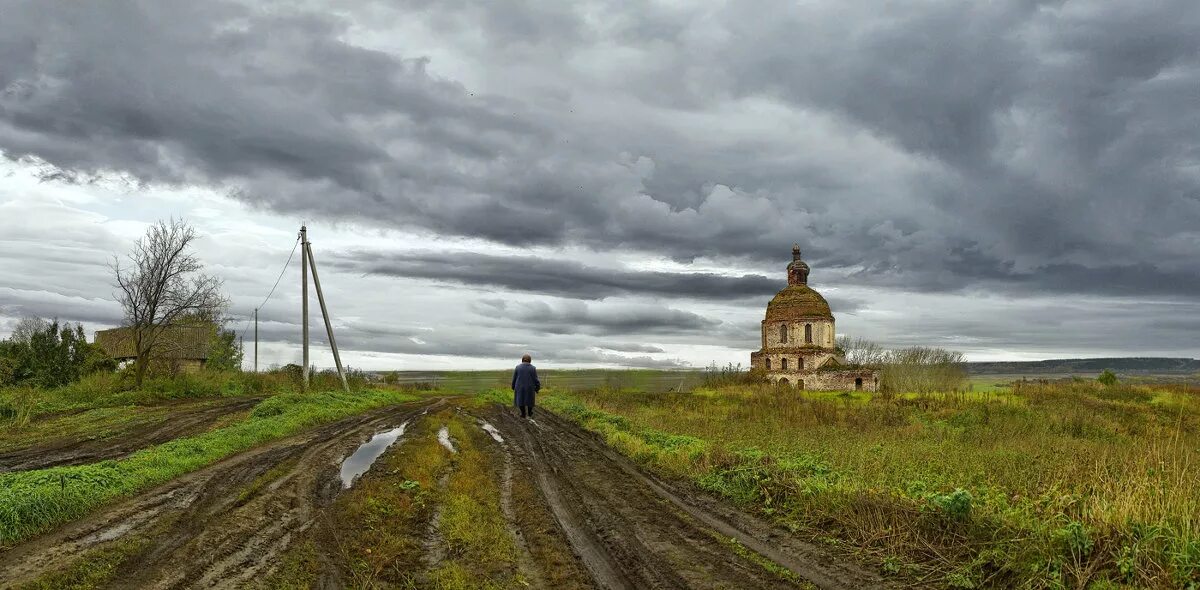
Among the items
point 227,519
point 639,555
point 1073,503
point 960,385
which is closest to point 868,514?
point 1073,503

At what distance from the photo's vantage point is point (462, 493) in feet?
33.9

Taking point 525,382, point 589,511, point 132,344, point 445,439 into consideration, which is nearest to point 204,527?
point 589,511

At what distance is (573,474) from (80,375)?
39447 millimetres

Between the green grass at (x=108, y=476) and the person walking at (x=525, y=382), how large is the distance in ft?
22.1

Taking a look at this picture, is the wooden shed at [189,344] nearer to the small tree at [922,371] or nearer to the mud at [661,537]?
the mud at [661,537]

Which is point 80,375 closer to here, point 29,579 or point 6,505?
point 6,505

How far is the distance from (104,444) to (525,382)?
37.4 ft

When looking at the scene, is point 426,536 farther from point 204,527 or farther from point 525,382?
point 525,382

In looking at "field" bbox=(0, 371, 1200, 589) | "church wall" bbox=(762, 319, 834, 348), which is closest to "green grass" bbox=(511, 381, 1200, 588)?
"field" bbox=(0, 371, 1200, 589)

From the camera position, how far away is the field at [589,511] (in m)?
6.45

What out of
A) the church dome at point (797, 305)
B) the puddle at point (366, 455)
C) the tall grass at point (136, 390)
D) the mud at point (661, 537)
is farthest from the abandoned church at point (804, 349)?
the mud at point (661, 537)

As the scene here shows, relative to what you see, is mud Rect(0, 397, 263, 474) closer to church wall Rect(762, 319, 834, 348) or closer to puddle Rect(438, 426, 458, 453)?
puddle Rect(438, 426, 458, 453)

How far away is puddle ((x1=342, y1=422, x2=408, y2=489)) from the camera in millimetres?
12078

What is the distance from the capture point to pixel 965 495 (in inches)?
291
